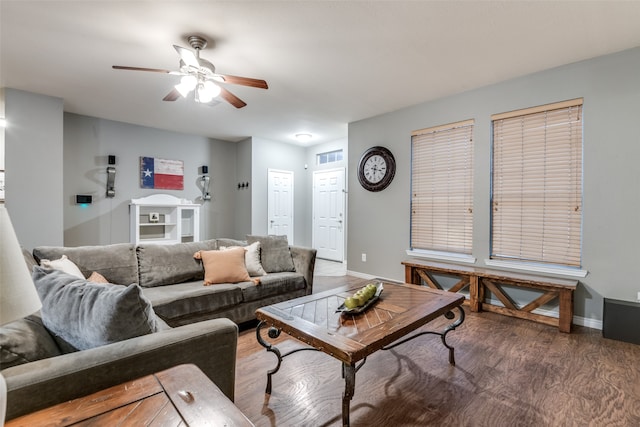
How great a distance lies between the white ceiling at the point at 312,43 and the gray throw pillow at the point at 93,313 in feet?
6.76

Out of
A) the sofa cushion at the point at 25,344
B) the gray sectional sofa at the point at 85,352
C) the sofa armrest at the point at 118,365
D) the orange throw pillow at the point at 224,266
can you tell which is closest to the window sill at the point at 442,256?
the orange throw pillow at the point at 224,266

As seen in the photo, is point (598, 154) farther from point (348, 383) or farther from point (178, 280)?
point (178, 280)

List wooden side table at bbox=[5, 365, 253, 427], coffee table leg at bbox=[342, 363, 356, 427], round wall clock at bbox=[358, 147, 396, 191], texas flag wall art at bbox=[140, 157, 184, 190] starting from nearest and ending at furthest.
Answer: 1. wooden side table at bbox=[5, 365, 253, 427]
2. coffee table leg at bbox=[342, 363, 356, 427]
3. round wall clock at bbox=[358, 147, 396, 191]
4. texas flag wall art at bbox=[140, 157, 184, 190]

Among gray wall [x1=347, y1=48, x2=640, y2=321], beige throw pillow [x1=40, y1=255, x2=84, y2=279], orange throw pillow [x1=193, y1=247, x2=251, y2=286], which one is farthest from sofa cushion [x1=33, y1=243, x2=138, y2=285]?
gray wall [x1=347, y1=48, x2=640, y2=321]

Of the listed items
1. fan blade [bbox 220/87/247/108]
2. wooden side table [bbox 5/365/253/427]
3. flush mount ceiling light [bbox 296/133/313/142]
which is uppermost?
flush mount ceiling light [bbox 296/133/313/142]

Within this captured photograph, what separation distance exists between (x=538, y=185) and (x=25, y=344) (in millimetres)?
4148

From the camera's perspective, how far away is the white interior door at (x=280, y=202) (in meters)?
6.46

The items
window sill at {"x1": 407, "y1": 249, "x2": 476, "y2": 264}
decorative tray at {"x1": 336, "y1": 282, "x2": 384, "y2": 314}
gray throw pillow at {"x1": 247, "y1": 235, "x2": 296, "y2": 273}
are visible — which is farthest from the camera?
window sill at {"x1": 407, "y1": 249, "x2": 476, "y2": 264}

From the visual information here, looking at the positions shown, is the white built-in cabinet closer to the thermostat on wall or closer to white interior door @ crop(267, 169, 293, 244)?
the thermostat on wall

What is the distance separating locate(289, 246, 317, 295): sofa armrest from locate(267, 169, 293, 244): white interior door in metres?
3.00

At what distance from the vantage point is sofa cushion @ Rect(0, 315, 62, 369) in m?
1.01

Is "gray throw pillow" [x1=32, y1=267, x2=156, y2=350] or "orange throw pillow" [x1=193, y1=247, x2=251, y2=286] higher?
"gray throw pillow" [x1=32, y1=267, x2=156, y2=350]

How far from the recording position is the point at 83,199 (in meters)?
4.82

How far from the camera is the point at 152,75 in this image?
133 inches
